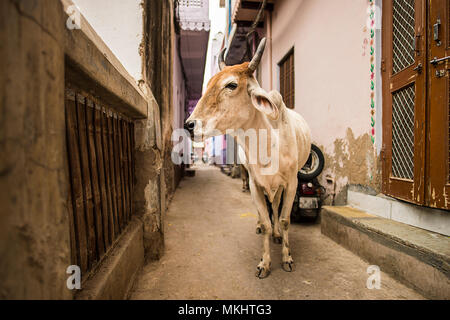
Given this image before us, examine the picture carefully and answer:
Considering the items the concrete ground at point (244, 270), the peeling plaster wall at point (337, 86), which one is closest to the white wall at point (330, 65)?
the peeling plaster wall at point (337, 86)

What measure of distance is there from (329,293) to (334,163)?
2348 mm

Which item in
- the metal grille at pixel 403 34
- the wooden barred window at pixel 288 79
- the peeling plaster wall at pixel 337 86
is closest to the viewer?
the metal grille at pixel 403 34

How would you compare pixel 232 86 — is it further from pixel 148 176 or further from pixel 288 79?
pixel 288 79

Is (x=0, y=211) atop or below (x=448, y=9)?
below

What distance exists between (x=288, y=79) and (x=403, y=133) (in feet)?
13.0

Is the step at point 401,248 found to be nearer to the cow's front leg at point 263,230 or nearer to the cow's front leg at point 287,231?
the cow's front leg at point 287,231

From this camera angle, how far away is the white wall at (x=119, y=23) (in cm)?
210

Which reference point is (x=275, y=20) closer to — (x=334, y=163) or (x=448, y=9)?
(x=334, y=163)

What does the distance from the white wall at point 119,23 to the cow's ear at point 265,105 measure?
1.18 meters

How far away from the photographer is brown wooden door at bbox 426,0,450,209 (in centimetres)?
185

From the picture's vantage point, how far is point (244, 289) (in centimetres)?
179

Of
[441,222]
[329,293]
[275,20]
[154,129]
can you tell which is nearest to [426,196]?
[441,222]

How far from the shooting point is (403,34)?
2.34 meters

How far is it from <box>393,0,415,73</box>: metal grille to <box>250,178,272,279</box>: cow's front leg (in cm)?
193
